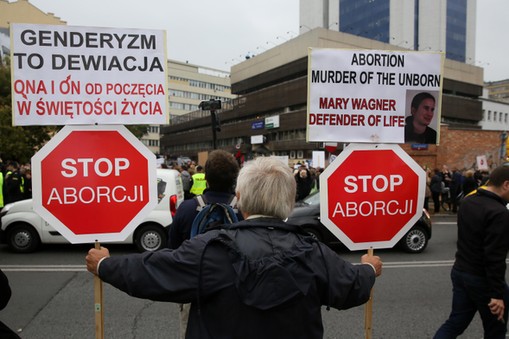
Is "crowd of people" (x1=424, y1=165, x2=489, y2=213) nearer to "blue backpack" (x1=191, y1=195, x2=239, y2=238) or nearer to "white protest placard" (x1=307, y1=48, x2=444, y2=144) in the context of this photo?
"white protest placard" (x1=307, y1=48, x2=444, y2=144)

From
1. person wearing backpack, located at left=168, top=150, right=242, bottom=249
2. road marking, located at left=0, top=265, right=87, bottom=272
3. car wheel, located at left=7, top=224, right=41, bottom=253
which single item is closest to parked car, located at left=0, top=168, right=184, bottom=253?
car wheel, located at left=7, top=224, right=41, bottom=253

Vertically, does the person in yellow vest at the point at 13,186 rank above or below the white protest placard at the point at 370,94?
below

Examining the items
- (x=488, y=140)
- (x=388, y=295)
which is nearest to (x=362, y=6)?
(x=488, y=140)

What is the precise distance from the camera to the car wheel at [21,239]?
26.7 feet

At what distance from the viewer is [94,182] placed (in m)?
2.69

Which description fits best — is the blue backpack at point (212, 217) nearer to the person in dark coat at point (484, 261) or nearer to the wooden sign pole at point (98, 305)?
the wooden sign pole at point (98, 305)

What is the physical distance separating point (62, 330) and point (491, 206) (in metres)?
4.38

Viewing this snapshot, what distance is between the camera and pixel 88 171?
2689 mm

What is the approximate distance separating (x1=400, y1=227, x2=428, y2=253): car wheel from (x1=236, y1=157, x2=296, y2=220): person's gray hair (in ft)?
24.6

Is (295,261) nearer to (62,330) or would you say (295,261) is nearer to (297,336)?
(297,336)

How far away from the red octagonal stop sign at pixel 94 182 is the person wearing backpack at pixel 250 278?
3.15ft

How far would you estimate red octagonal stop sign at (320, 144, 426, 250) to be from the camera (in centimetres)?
289

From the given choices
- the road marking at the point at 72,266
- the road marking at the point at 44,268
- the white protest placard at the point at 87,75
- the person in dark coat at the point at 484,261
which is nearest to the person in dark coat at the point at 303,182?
the road marking at the point at 72,266

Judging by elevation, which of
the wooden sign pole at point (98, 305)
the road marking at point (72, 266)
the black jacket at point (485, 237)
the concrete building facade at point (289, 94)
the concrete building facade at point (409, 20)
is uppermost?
the concrete building facade at point (409, 20)
